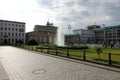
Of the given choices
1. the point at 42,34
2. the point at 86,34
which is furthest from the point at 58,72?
the point at 86,34

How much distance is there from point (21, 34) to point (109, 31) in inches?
3264

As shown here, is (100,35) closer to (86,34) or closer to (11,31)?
(86,34)

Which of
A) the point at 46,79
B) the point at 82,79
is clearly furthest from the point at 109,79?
the point at 46,79

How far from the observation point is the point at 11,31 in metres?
131

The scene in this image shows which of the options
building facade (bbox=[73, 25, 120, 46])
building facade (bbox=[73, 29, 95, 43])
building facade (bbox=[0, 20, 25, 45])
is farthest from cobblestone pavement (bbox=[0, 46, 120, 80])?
building facade (bbox=[73, 29, 95, 43])

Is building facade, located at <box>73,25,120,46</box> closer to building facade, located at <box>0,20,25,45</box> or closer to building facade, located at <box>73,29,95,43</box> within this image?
building facade, located at <box>73,29,95,43</box>

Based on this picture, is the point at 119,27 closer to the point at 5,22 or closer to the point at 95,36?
Result: the point at 95,36

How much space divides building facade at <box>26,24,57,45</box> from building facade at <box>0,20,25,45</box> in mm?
7545

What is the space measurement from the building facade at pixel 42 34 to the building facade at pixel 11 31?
7.54m

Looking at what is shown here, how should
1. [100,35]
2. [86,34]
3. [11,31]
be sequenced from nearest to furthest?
[11,31]
[100,35]
[86,34]

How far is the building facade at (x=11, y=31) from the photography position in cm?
12522

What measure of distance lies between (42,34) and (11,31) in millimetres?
25374

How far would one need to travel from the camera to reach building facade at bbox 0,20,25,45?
12522cm

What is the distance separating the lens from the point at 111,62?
14.0 m
